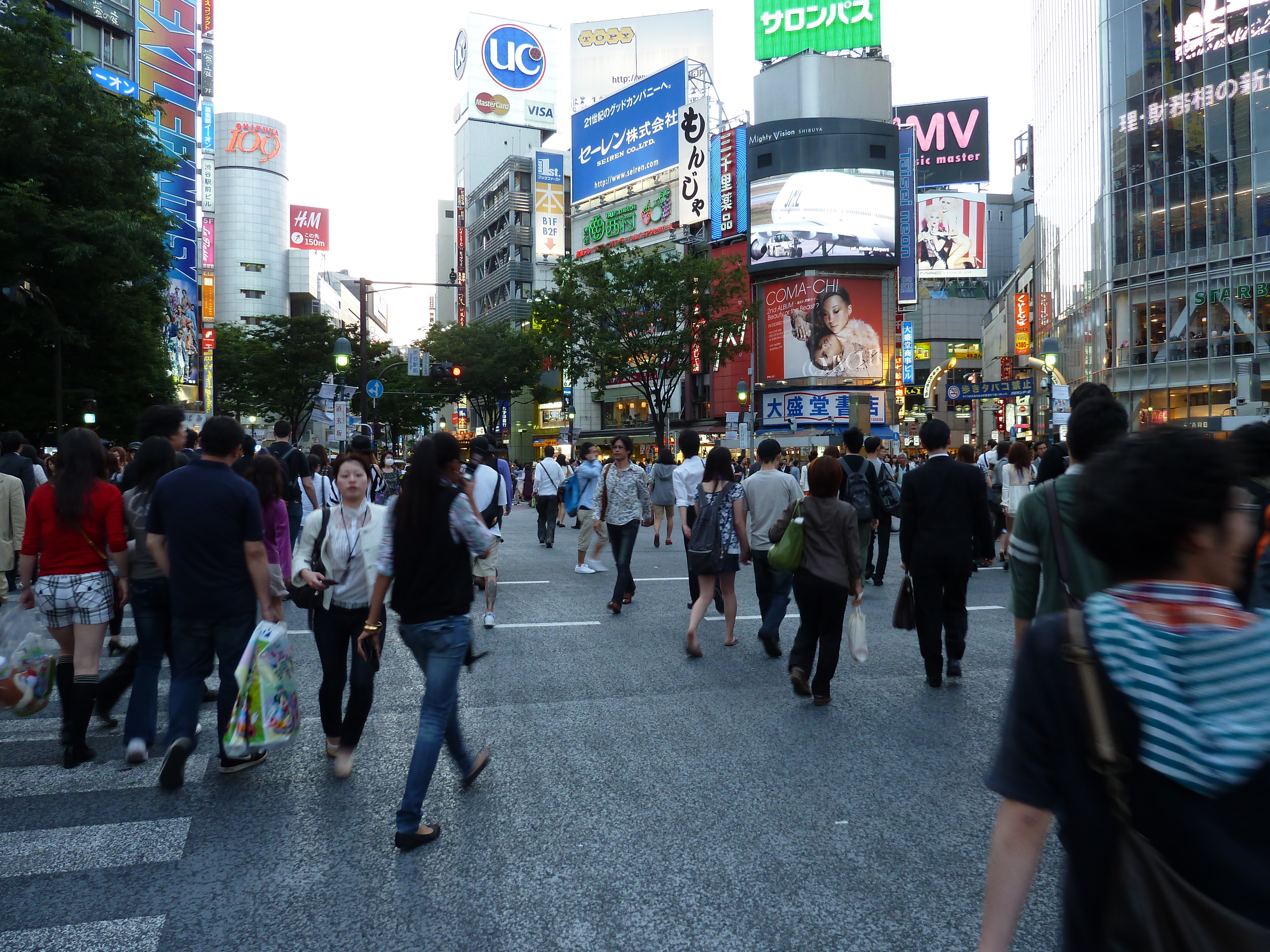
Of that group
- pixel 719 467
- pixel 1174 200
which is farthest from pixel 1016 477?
pixel 1174 200

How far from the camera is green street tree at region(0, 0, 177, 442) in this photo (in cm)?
1994

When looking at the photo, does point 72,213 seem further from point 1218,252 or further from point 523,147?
point 523,147

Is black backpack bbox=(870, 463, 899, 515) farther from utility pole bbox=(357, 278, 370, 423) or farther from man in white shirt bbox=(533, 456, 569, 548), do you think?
utility pole bbox=(357, 278, 370, 423)

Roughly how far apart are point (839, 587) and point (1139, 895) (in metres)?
4.86

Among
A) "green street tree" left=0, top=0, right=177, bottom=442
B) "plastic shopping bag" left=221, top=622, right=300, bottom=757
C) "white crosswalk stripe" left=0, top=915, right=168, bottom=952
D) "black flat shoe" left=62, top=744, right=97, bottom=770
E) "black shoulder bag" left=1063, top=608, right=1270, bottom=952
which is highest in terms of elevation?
"green street tree" left=0, top=0, right=177, bottom=442

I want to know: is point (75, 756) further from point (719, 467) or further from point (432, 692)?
point (719, 467)

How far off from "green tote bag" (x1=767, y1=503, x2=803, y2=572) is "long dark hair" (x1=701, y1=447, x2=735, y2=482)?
1519 millimetres

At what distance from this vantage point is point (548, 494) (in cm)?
1766

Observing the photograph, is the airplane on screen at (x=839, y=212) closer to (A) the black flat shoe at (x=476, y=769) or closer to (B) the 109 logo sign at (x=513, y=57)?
(A) the black flat shoe at (x=476, y=769)

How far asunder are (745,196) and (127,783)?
51335mm

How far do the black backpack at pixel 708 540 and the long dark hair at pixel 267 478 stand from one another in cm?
332

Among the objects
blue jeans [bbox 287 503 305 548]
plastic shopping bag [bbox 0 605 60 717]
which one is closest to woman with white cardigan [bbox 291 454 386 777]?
plastic shopping bag [bbox 0 605 60 717]

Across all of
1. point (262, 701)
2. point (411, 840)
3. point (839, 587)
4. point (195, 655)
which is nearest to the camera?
point (411, 840)

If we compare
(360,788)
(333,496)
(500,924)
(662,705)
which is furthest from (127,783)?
(333,496)
